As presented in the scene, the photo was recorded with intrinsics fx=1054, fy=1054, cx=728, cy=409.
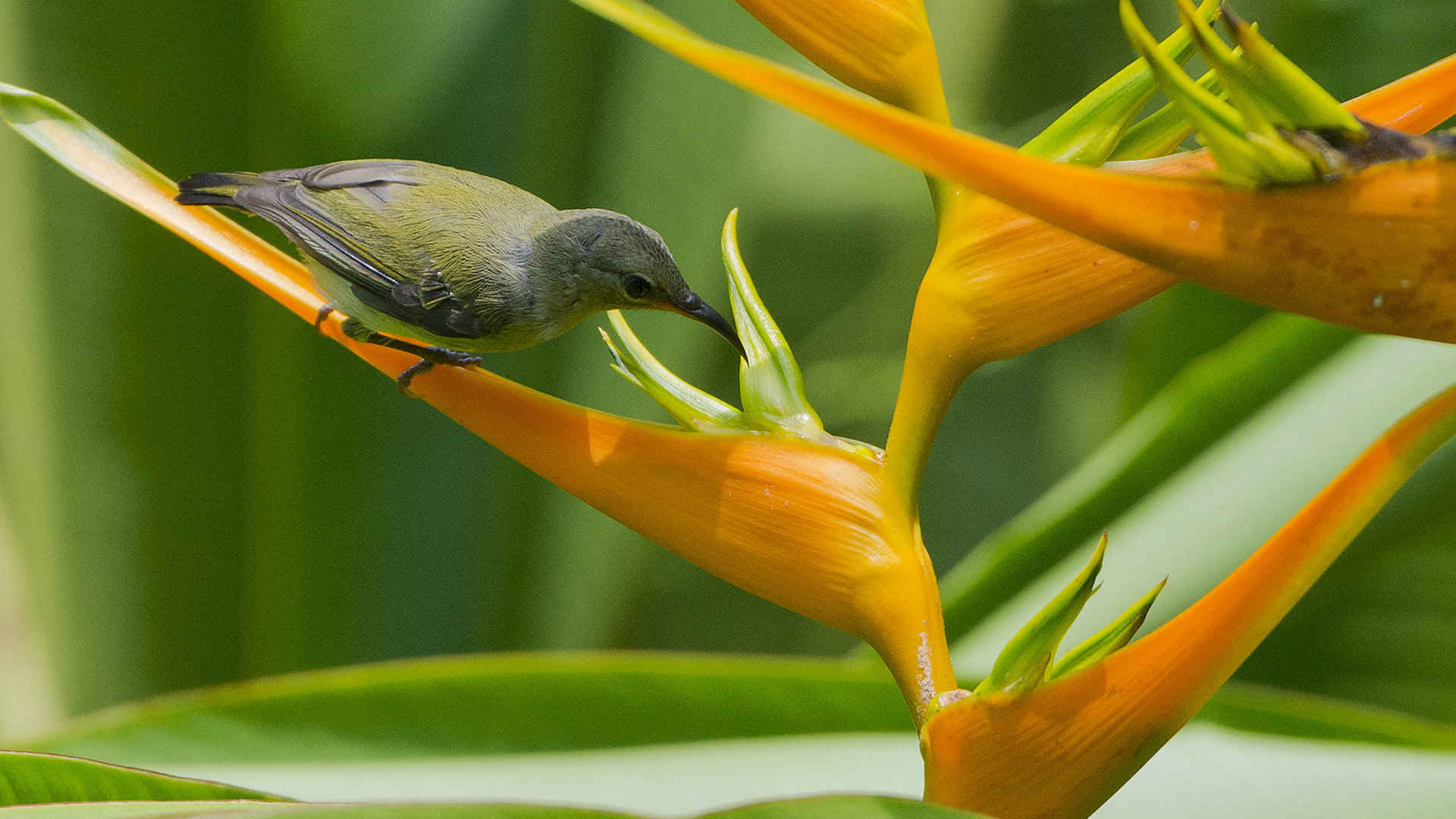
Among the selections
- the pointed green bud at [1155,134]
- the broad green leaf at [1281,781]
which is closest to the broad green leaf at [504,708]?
the broad green leaf at [1281,781]

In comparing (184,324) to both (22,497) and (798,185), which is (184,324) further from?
(798,185)

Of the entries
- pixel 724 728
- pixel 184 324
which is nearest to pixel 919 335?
pixel 724 728

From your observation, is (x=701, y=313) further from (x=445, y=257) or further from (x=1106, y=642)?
(x=1106, y=642)

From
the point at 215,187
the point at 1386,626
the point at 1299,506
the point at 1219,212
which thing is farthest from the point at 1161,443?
the point at 215,187

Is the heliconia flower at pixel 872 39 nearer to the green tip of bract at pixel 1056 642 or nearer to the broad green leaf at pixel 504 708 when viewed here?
the green tip of bract at pixel 1056 642

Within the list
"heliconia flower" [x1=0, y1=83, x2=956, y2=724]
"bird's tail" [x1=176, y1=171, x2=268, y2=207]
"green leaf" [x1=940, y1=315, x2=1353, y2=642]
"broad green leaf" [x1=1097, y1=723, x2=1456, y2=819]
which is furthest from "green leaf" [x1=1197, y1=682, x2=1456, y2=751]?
"bird's tail" [x1=176, y1=171, x2=268, y2=207]

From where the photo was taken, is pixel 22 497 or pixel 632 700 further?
pixel 22 497
